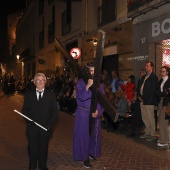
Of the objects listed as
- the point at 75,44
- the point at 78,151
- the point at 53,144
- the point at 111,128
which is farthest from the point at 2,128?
the point at 75,44

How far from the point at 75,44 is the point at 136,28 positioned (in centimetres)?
823

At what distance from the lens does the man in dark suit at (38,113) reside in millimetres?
5039

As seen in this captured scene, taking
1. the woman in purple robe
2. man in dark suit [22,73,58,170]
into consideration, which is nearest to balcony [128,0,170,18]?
the woman in purple robe

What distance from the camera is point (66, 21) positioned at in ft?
68.5

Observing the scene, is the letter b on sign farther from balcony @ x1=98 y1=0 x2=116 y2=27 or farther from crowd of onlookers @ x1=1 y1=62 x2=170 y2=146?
balcony @ x1=98 y1=0 x2=116 y2=27

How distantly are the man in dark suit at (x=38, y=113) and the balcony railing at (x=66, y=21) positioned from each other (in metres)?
15.6

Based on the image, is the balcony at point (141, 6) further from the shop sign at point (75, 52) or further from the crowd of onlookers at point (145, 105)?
the shop sign at point (75, 52)

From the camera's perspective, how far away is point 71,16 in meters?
19.8

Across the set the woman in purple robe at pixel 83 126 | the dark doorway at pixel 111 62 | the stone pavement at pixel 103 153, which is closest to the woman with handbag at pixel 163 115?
the stone pavement at pixel 103 153

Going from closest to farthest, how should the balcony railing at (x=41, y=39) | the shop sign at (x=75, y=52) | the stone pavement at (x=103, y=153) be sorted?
the stone pavement at (x=103, y=153), the shop sign at (x=75, y=52), the balcony railing at (x=41, y=39)

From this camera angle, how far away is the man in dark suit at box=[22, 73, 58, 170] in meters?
5.04

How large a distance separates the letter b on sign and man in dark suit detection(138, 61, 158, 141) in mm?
3572

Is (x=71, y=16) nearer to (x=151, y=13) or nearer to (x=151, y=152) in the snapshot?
(x=151, y=13)

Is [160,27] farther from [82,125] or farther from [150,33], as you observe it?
[82,125]
